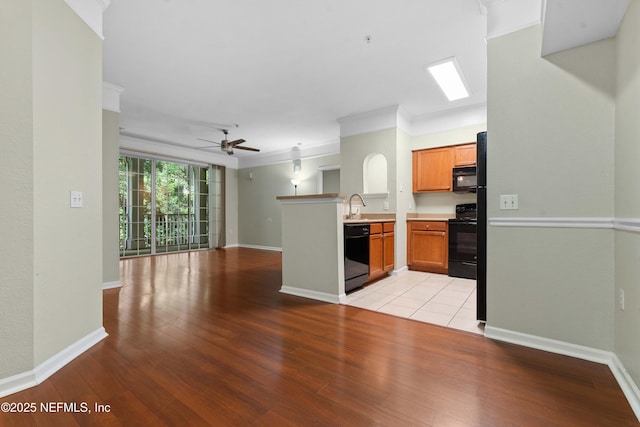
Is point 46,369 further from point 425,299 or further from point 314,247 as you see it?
point 425,299

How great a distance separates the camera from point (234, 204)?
8383mm

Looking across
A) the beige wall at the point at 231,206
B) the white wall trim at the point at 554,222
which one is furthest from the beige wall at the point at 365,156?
the beige wall at the point at 231,206

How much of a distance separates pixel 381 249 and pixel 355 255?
759mm

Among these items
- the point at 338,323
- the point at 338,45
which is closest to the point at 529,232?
the point at 338,323

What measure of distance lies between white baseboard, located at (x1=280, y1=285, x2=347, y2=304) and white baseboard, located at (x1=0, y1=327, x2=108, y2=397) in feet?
6.11

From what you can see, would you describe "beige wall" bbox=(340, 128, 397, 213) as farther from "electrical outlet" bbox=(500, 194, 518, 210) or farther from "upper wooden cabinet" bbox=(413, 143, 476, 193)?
"electrical outlet" bbox=(500, 194, 518, 210)

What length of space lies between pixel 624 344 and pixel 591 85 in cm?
165

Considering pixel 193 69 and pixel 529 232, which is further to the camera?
pixel 193 69

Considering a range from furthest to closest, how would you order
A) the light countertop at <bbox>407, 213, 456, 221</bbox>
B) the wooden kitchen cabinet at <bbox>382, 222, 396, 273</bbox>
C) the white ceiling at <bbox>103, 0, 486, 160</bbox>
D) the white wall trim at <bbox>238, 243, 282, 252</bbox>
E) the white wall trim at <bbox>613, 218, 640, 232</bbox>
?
the white wall trim at <bbox>238, 243, 282, 252</bbox>
the light countertop at <bbox>407, 213, 456, 221</bbox>
the wooden kitchen cabinet at <bbox>382, 222, 396, 273</bbox>
the white ceiling at <bbox>103, 0, 486, 160</bbox>
the white wall trim at <bbox>613, 218, 640, 232</bbox>

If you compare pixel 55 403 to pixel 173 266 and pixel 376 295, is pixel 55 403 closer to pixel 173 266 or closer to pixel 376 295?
pixel 376 295

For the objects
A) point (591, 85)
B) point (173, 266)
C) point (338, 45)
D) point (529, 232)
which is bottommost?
point (173, 266)

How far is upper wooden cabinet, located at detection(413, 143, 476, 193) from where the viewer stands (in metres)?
4.53

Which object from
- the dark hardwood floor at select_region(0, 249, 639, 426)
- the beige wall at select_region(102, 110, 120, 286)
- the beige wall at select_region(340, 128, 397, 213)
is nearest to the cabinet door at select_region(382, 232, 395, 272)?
the beige wall at select_region(340, 128, 397, 213)

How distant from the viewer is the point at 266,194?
7844 mm
